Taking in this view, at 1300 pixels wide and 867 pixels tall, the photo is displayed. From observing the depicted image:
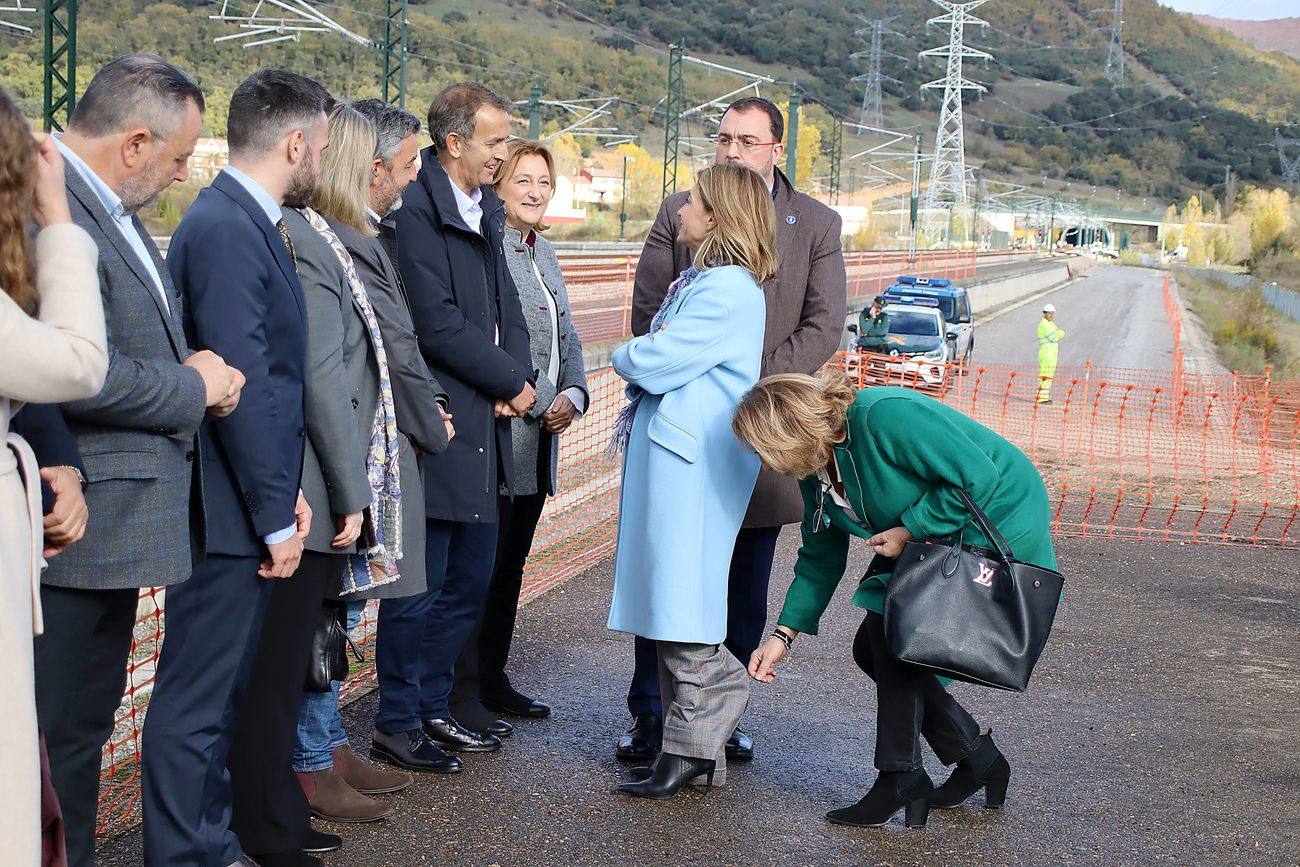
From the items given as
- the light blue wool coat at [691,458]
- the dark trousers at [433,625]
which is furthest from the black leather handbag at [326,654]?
the light blue wool coat at [691,458]

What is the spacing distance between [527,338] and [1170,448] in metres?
12.7

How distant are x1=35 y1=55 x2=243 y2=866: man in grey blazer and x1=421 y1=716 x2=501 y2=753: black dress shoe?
1.84 m

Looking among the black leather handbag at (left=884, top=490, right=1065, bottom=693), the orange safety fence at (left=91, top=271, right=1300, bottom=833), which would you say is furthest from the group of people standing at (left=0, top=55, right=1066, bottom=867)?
the orange safety fence at (left=91, top=271, right=1300, bottom=833)

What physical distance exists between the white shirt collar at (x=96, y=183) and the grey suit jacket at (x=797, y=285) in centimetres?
255

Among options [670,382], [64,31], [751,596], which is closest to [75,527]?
[670,382]

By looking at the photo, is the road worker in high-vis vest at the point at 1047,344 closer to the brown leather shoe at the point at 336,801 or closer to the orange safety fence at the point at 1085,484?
the orange safety fence at the point at 1085,484

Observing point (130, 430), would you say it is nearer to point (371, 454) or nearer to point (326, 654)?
point (371, 454)

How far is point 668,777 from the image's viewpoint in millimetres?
4574

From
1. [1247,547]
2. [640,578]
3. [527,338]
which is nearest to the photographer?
[640,578]

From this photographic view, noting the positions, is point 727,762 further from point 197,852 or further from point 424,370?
point 197,852

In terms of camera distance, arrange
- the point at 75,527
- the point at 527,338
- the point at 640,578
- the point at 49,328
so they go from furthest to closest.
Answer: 1. the point at 527,338
2. the point at 640,578
3. the point at 75,527
4. the point at 49,328

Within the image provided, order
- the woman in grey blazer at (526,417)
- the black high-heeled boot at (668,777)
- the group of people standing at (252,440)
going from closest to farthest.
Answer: the group of people standing at (252,440)
the black high-heeled boot at (668,777)
the woman in grey blazer at (526,417)

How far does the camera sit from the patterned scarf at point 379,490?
13.0 ft

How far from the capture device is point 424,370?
4.36m
